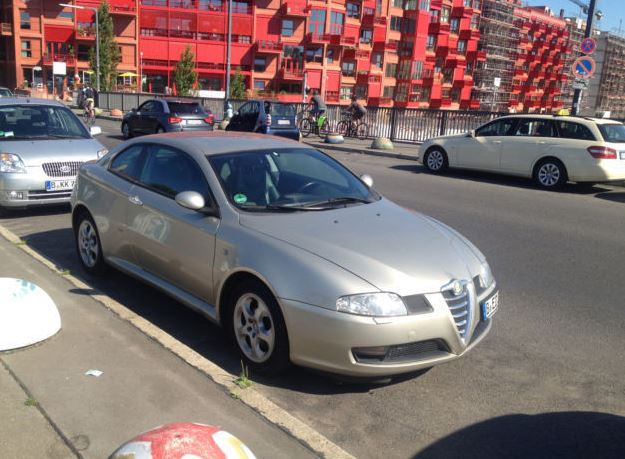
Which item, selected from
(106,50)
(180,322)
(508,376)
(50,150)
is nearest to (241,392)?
(180,322)

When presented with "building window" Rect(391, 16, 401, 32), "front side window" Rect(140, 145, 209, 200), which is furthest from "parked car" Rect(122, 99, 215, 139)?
"building window" Rect(391, 16, 401, 32)

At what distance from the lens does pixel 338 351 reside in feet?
12.0

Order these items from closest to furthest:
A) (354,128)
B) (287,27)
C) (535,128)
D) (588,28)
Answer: (535,128) < (588,28) < (354,128) < (287,27)

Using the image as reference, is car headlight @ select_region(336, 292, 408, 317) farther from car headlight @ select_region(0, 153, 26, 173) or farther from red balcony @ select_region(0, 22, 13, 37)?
red balcony @ select_region(0, 22, 13, 37)

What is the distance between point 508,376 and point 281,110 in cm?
1864

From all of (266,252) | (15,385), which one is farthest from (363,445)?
(15,385)

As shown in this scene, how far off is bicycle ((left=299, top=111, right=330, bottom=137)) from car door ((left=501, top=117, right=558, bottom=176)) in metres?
12.7

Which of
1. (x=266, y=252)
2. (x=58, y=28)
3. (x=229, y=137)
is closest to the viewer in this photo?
(x=266, y=252)

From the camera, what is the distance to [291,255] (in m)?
3.89

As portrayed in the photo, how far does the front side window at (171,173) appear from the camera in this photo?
15.9 ft

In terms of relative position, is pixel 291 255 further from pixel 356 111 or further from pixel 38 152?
pixel 356 111

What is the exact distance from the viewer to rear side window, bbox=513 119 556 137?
43.3 feet

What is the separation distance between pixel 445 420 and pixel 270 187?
2.20 meters

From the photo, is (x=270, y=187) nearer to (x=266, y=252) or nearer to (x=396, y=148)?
(x=266, y=252)
